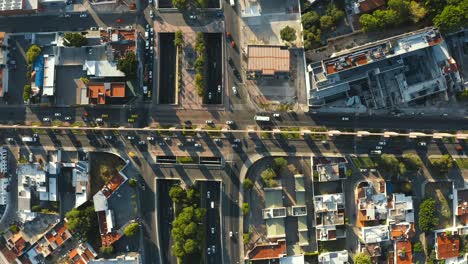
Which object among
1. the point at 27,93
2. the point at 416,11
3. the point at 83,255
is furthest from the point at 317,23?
the point at 83,255

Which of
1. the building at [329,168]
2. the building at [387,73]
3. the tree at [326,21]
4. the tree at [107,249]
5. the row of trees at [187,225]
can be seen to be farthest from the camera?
the tree at [107,249]

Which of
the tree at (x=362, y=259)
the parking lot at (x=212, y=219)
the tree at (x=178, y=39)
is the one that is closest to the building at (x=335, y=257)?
the tree at (x=362, y=259)

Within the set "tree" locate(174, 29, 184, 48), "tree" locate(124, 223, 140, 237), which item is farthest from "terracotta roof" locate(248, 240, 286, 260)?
"tree" locate(174, 29, 184, 48)

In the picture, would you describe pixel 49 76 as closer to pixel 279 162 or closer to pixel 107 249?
pixel 107 249

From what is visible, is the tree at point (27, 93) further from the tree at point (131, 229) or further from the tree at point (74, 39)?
the tree at point (131, 229)

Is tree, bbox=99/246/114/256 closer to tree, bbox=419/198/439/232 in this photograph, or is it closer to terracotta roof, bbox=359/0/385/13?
tree, bbox=419/198/439/232
